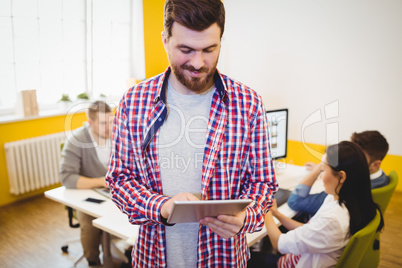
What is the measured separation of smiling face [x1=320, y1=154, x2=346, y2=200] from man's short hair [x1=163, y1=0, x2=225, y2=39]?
1046mm

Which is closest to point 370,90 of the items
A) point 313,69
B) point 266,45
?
point 313,69

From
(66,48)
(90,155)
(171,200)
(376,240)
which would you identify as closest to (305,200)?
(376,240)

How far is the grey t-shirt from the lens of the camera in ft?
3.73

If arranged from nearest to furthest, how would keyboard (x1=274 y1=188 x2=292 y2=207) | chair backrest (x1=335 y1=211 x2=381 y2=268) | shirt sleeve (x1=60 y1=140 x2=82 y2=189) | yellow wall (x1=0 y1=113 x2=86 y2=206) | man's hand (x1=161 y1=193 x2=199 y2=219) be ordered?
1. man's hand (x1=161 y1=193 x2=199 y2=219)
2. chair backrest (x1=335 y1=211 x2=381 y2=268)
3. keyboard (x1=274 y1=188 x2=292 y2=207)
4. shirt sleeve (x1=60 y1=140 x2=82 y2=189)
5. yellow wall (x1=0 y1=113 x2=86 y2=206)

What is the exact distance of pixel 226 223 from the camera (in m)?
1.01

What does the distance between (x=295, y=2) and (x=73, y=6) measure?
10.0 ft

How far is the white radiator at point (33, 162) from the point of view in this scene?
387 cm

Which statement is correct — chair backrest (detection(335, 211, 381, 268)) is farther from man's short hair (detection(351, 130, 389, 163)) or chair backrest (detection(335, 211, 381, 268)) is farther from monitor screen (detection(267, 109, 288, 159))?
monitor screen (detection(267, 109, 288, 159))

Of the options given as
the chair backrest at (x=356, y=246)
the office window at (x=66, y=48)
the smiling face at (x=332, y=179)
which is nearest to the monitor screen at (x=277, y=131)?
the smiling face at (x=332, y=179)

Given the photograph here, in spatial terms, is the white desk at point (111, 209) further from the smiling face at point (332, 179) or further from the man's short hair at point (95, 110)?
the man's short hair at point (95, 110)

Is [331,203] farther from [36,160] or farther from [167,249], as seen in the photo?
[36,160]

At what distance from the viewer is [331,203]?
171 centimetres

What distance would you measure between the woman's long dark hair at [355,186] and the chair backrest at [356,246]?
78 millimetres

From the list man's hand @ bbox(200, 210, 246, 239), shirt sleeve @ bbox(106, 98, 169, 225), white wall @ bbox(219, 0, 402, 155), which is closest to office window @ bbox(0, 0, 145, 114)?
white wall @ bbox(219, 0, 402, 155)
